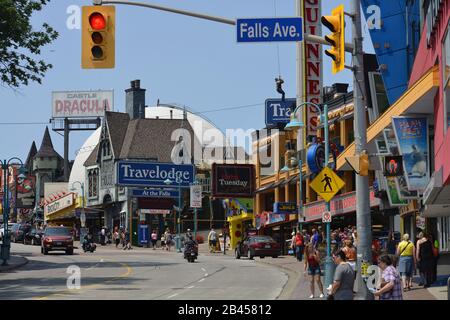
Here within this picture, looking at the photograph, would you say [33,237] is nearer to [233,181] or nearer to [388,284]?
[233,181]

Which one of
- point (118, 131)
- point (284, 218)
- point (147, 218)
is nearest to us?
point (284, 218)

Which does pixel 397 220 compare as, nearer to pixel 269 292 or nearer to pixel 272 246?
pixel 272 246

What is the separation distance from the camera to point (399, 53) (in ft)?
118

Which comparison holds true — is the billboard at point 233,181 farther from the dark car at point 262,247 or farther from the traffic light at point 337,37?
the traffic light at point 337,37

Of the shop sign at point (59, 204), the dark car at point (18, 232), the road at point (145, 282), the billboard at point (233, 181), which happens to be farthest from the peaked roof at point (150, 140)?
the road at point (145, 282)

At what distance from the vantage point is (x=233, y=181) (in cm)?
7175

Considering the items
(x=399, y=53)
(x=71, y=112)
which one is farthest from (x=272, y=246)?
(x=71, y=112)

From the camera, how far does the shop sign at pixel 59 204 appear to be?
96.4 meters

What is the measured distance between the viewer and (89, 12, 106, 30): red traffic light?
18.0 metres

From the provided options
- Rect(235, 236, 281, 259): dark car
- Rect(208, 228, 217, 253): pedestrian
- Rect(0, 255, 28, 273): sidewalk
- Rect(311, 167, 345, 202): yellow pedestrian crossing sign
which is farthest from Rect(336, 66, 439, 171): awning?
Rect(208, 228, 217, 253): pedestrian

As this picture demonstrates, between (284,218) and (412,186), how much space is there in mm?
33264

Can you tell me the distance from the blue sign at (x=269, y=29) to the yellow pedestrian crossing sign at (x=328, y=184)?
7.42m

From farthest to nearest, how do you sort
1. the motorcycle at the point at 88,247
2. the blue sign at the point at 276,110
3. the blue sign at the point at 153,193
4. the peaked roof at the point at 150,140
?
the peaked roof at the point at 150,140 → the blue sign at the point at 153,193 → the blue sign at the point at 276,110 → the motorcycle at the point at 88,247

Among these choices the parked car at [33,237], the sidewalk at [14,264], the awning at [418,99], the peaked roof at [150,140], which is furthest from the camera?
the peaked roof at [150,140]
